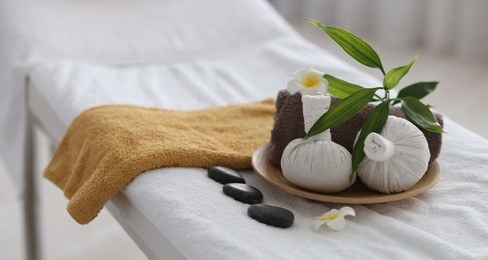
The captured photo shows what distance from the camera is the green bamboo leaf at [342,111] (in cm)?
119

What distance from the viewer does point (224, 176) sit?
130 centimetres

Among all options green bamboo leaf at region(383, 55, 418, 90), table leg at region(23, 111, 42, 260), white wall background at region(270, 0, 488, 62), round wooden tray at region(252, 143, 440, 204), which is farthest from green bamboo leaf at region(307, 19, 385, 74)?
white wall background at region(270, 0, 488, 62)

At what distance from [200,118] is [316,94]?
410 millimetres

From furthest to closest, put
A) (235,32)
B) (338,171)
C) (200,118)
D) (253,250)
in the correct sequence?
(235,32)
(200,118)
(338,171)
(253,250)

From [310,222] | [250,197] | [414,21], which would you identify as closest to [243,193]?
[250,197]

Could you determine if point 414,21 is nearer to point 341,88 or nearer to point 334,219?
point 341,88

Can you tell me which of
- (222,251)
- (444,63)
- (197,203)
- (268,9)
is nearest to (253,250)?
(222,251)

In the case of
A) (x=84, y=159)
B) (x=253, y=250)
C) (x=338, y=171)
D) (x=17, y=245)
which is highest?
(x=338, y=171)

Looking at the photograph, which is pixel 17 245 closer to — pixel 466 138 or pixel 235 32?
pixel 235 32

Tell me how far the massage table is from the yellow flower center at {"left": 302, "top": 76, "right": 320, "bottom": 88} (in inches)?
7.5

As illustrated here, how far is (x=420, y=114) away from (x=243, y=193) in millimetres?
310

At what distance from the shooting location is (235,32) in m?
2.16

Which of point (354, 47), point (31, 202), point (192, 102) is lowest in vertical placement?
point (31, 202)

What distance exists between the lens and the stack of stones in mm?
1168
